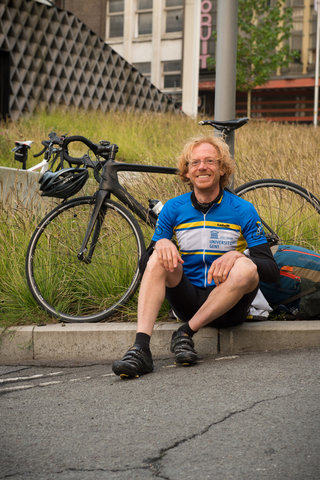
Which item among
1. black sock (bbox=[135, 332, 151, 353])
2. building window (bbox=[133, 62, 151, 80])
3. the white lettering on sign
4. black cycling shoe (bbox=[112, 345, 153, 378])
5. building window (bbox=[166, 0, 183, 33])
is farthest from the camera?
the white lettering on sign

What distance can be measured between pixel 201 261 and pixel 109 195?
104 centimetres

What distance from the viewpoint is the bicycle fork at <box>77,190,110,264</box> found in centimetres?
526

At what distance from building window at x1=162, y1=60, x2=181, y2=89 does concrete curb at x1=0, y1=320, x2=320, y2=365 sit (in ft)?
123

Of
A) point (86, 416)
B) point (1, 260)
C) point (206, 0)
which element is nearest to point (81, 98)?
point (1, 260)

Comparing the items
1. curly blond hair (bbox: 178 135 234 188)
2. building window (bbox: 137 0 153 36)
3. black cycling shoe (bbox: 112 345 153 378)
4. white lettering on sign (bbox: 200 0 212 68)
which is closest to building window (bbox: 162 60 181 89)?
building window (bbox: 137 0 153 36)

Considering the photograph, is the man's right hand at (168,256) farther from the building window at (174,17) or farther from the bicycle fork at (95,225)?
the building window at (174,17)

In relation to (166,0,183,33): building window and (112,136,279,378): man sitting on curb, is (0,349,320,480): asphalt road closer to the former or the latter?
(112,136,279,378): man sitting on curb

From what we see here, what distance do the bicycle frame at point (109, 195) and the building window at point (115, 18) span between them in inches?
1562

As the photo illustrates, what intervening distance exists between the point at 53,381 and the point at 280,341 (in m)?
1.40

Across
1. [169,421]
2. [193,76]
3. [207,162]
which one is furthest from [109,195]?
[193,76]

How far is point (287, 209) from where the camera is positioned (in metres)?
5.86

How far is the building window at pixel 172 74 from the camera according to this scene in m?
41.5

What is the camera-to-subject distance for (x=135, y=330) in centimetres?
482

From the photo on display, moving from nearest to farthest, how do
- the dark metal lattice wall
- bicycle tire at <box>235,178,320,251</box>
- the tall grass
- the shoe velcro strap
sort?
the shoe velcro strap
the tall grass
bicycle tire at <box>235,178,320,251</box>
the dark metal lattice wall
